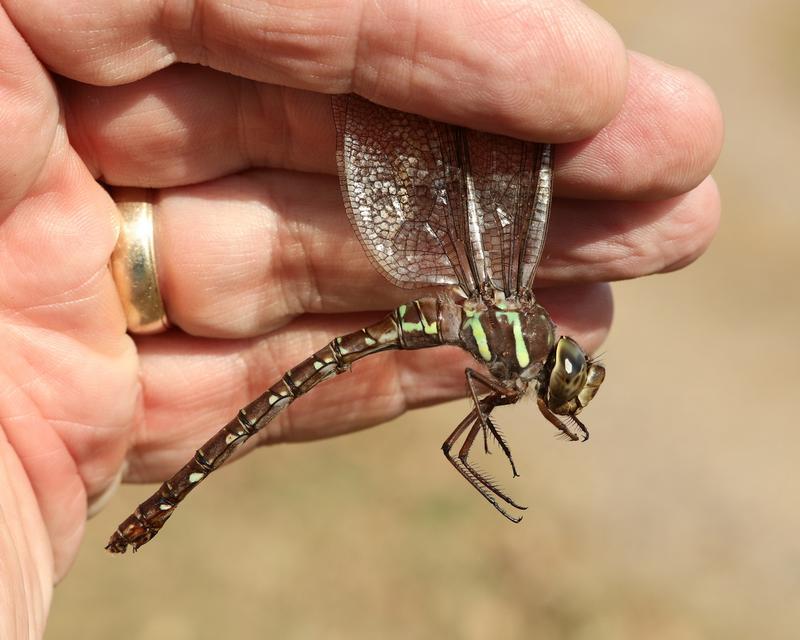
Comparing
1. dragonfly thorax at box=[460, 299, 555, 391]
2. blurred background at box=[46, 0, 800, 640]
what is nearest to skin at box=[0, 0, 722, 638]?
dragonfly thorax at box=[460, 299, 555, 391]

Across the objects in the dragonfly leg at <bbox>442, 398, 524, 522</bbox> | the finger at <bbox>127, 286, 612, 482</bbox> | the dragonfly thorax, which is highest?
the dragonfly thorax

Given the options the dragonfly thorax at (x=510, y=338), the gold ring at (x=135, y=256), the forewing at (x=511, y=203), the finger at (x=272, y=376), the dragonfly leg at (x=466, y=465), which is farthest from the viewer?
the finger at (x=272, y=376)

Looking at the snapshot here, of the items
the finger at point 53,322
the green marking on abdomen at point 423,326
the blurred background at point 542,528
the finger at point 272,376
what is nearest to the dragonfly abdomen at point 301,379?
the green marking on abdomen at point 423,326

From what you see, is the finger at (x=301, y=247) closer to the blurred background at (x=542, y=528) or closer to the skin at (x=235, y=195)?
the skin at (x=235, y=195)

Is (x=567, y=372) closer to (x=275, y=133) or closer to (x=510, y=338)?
(x=510, y=338)

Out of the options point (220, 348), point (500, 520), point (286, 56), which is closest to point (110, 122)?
point (286, 56)

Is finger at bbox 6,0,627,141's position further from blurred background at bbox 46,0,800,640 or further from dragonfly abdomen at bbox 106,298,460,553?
blurred background at bbox 46,0,800,640
